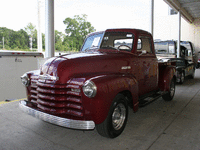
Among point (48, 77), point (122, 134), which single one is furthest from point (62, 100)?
point (122, 134)

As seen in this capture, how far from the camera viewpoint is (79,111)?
8.20 feet

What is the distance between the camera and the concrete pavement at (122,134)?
8.64 ft

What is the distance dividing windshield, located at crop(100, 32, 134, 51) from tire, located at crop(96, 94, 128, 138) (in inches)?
50.7

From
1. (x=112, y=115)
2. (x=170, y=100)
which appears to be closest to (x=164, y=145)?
(x=112, y=115)

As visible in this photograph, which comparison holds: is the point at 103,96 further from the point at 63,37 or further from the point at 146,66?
the point at 63,37

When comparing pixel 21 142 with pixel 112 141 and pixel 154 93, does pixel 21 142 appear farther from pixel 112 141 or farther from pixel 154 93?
pixel 154 93

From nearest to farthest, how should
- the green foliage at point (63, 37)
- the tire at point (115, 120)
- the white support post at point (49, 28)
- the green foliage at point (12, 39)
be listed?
the tire at point (115, 120)
the white support post at point (49, 28)
the green foliage at point (63, 37)
the green foliage at point (12, 39)

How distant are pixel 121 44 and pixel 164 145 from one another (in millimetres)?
2130

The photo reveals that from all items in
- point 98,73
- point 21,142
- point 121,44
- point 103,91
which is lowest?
point 21,142

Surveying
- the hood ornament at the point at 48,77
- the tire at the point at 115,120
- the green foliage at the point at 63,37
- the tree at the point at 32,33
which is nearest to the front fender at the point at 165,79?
the tire at the point at 115,120

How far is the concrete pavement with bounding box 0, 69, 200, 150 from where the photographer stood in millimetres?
2635

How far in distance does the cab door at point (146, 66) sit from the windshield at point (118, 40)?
23cm

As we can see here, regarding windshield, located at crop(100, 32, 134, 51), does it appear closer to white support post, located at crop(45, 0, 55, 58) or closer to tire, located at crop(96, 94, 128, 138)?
tire, located at crop(96, 94, 128, 138)

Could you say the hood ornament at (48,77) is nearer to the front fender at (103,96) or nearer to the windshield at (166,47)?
the front fender at (103,96)
